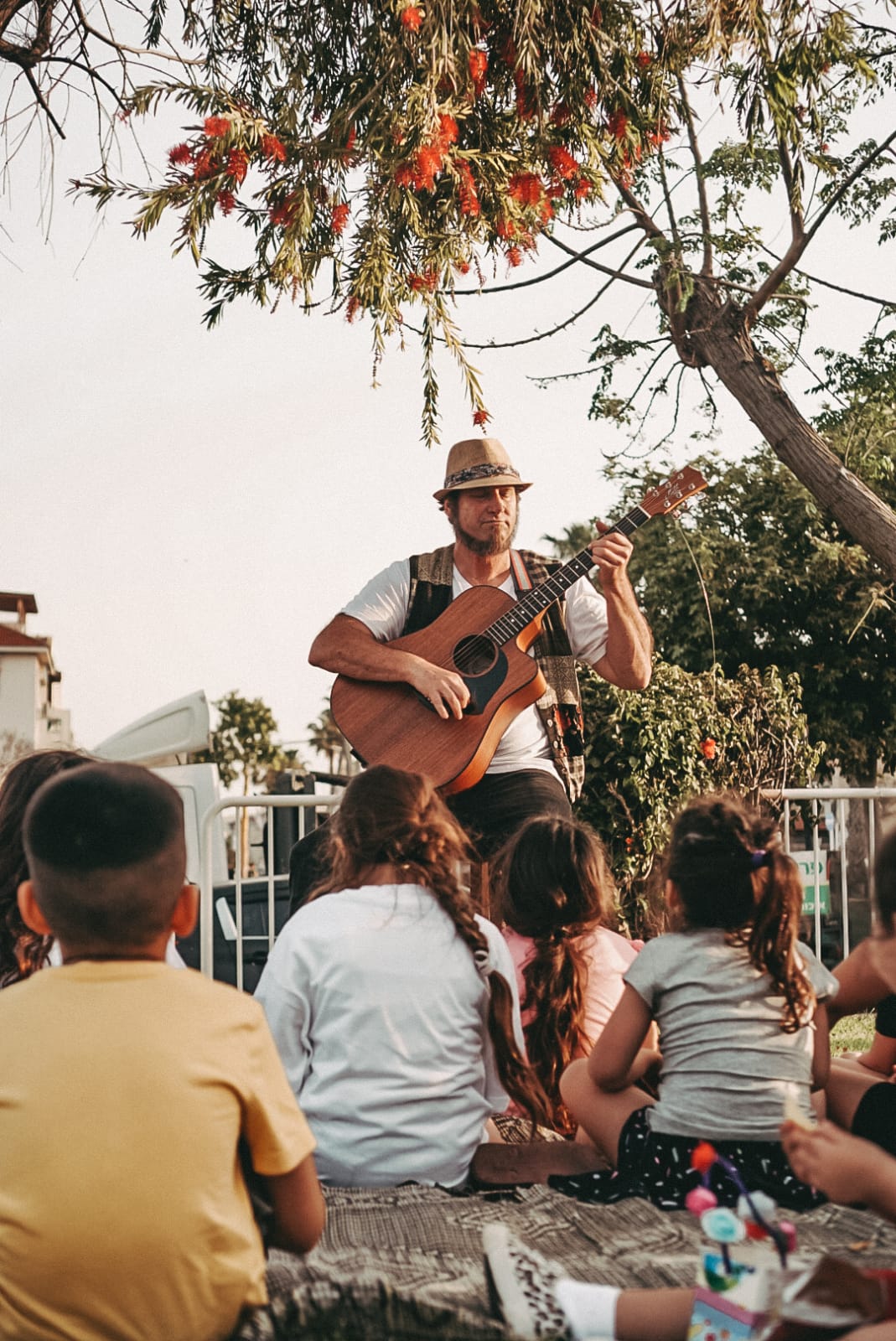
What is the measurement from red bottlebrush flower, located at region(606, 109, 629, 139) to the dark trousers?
8.13 ft

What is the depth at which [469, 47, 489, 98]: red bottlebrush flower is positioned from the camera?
454 centimetres

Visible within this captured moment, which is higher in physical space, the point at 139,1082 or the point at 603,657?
the point at 603,657

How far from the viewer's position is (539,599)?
4.91m

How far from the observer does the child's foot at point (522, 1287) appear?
2.27m

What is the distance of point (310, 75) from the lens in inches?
201

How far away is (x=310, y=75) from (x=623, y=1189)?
4138mm

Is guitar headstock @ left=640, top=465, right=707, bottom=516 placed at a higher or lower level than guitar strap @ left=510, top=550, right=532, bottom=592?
higher

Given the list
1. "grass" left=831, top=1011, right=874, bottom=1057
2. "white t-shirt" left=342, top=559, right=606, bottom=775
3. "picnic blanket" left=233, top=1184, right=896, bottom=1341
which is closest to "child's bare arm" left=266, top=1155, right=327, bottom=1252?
"picnic blanket" left=233, top=1184, right=896, bottom=1341

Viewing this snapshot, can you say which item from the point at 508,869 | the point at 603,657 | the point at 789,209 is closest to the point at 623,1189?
the point at 508,869

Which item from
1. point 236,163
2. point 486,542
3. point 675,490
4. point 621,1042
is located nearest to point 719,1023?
point 621,1042

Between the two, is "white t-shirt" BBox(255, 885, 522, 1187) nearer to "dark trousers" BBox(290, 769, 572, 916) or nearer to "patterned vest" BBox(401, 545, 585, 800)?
"dark trousers" BBox(290, 769, 572, 916)

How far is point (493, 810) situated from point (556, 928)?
106cm

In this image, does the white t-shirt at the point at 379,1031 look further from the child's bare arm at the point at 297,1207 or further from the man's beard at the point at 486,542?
the man's beard at the point at 486,542

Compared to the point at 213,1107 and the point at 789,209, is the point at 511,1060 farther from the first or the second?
the point at 789,209
